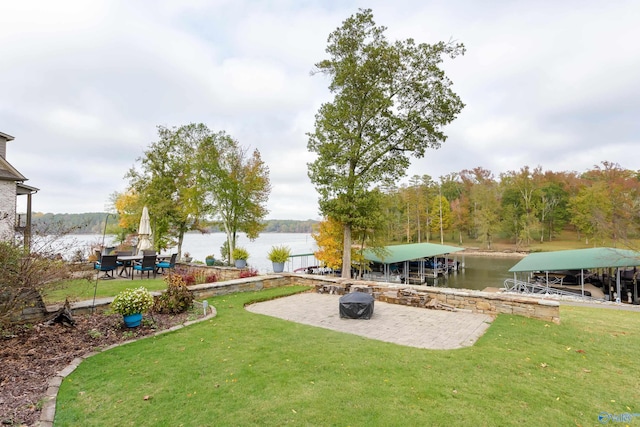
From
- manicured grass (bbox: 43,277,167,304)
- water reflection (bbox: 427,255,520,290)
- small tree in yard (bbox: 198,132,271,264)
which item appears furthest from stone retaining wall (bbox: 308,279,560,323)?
water reflection (bbox: 427,255,520,290)

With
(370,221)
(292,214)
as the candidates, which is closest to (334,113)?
(370,221)

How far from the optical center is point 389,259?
19.9m

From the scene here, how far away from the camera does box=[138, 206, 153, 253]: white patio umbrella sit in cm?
1167

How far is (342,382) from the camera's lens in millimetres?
3225

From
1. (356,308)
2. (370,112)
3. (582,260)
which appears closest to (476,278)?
(582,260)

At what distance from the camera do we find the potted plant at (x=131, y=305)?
4.73 meters

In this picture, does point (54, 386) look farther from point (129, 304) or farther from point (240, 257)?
point (240, 257)

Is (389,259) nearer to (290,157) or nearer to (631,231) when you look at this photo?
(290,157)

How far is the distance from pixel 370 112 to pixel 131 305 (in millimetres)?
10822

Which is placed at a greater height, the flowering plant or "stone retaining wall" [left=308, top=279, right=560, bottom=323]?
the flowering plant

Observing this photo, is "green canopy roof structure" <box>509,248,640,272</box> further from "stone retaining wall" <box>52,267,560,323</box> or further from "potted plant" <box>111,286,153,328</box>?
"potted plant" <box>111,286,153,328</box>

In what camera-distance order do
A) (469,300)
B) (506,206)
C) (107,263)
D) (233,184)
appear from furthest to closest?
1. (506,206)
2. (233,184)
3. (107,263)
4. (469,300)

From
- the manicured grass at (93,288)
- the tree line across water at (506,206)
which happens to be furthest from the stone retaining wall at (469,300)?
the tree line across water at (506,206)

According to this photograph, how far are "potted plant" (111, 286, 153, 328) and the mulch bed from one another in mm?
160
